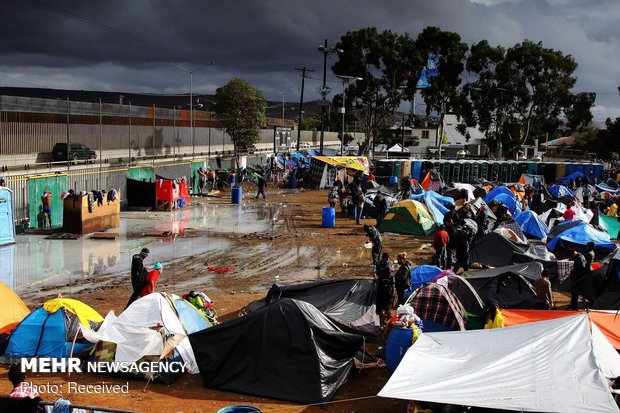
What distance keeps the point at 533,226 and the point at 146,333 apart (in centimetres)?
1526

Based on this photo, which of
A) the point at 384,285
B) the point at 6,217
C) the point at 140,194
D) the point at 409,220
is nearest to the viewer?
the point at 384,285

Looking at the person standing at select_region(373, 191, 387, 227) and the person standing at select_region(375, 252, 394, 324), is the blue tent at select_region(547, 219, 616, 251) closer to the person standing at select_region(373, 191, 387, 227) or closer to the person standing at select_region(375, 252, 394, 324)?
the person standing at select_region(373, 191, 387, 227)

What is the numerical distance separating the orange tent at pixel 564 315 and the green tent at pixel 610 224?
13395 millimetres

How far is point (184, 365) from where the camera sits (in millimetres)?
9242

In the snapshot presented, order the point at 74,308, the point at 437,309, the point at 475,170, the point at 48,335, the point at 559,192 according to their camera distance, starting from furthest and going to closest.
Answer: the point at 475,170, the point at 559,192, the point at 74,308, the point at 437,309, the point at 48,335

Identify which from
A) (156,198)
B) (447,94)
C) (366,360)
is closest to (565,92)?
(447,94)

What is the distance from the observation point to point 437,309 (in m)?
9.94

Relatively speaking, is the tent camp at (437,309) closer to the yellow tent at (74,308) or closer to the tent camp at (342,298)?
the tent camp at (342,298)

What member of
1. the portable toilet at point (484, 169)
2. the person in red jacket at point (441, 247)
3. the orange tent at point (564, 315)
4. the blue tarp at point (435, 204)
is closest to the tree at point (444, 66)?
the portable toilet at point (484, 169)

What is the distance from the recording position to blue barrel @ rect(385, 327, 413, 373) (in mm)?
8789

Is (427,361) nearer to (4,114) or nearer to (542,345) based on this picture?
(542,345)

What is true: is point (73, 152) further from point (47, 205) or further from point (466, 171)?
point (466, 171)

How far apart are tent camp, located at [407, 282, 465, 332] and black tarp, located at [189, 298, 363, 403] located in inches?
54.9

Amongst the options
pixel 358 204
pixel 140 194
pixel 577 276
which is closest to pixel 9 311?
pixel 577 276
